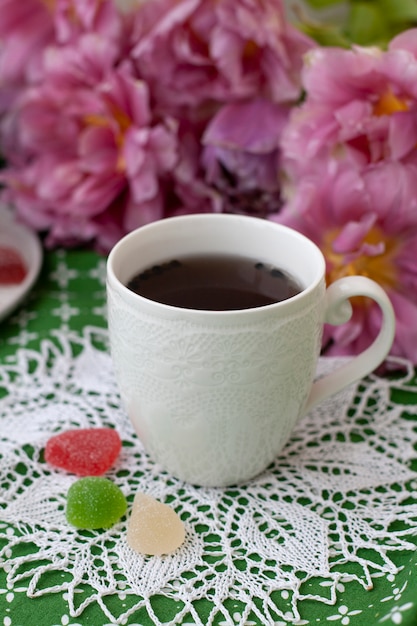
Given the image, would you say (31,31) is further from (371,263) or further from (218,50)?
(371,263)

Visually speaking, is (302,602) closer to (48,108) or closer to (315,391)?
(315,391)

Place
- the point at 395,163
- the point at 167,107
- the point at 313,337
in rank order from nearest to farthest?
the point at 313,337 < the point at 395,163 < the point at 167,107

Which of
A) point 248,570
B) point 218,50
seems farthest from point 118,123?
point 248,570

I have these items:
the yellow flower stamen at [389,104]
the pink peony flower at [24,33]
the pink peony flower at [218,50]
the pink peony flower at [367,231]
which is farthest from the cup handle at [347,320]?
the pink peony flower at [24,33]

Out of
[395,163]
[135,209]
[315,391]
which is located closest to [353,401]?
[315,391]

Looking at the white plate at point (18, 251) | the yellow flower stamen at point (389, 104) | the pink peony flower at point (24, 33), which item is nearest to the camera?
the yellow flower stamen at point (389, 104)

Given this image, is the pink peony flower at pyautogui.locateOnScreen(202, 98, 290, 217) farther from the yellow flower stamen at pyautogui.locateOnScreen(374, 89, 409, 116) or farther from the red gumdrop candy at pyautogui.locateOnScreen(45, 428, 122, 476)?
the red gumdrop candy at pyautogui.locateOnScreen(45, 428, 122, 476)

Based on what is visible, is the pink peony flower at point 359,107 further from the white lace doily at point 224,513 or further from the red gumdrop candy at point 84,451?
the red gumdrop candy at point 84,451
